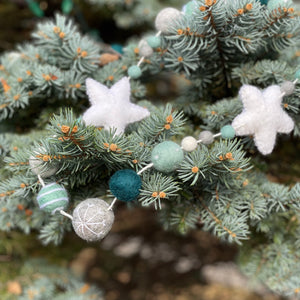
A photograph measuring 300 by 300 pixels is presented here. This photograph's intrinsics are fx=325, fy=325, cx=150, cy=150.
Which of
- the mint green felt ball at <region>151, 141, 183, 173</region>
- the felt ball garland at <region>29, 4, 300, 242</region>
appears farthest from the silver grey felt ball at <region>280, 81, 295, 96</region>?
the mint green felt ball at <region>151, 141, 183, 173</region>

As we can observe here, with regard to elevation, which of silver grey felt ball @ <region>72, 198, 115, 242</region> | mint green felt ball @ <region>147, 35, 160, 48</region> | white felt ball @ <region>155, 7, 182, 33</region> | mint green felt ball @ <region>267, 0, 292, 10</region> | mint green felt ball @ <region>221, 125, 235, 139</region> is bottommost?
silver grey felt ball @ <region>72, 198, 115, 242</region>

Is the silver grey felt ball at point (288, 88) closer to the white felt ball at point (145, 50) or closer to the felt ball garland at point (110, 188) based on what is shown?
the felt ball garland at point (110, 188)

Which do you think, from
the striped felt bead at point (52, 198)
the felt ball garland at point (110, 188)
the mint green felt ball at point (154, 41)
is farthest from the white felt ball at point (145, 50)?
the striped felt bead at point (52, 198)

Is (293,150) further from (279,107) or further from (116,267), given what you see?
(116,267)

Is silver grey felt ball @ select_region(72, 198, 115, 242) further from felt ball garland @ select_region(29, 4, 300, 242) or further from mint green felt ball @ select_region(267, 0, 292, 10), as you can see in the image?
mint green felt ball @ select_region(267, 0, 292, 10)

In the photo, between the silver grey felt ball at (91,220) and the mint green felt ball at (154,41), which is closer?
the silver grey felt ball at (91,220)

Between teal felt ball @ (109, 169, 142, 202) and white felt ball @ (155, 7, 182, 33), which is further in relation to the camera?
white felt ball @ (155, 7, 182, 33)

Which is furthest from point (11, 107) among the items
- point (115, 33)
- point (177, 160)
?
point (115, 33)
